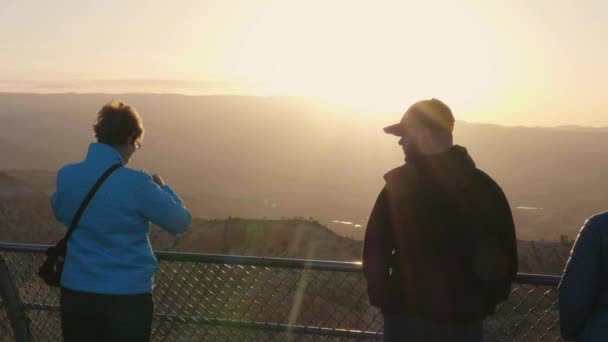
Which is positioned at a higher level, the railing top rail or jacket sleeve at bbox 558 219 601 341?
jacket sleeve at bbox 558 219 601 341

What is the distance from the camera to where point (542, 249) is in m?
27.7

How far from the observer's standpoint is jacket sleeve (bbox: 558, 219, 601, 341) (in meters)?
2.68

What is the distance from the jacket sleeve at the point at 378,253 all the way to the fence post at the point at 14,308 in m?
2.67

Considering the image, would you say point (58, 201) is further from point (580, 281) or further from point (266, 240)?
point (266, 240)

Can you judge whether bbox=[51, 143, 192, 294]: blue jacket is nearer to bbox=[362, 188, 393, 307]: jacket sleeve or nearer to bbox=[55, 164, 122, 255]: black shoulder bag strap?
bbox=[55, 164, 122, 255]: black shoulder bag strap

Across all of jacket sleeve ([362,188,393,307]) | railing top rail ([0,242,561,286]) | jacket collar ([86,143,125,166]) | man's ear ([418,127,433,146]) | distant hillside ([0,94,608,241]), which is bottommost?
distant hillside ([0,94,608,241])

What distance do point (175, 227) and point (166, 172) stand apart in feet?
380

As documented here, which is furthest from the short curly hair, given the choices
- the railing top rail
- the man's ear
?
the man's ear

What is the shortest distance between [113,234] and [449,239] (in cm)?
143

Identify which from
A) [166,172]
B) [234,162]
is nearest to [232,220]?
[166,172]

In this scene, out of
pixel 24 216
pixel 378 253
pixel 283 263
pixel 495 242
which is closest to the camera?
pixel 495 242

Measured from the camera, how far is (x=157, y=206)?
11.1 feet

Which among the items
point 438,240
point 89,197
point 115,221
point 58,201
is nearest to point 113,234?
point 115,221

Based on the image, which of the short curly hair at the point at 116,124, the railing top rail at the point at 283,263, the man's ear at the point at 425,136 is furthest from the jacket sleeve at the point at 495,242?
the short curly hair at the point at 116,124
